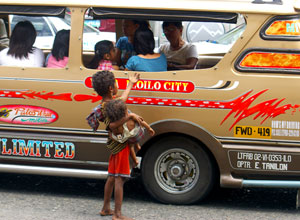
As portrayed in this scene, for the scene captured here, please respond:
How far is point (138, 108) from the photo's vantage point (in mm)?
6727

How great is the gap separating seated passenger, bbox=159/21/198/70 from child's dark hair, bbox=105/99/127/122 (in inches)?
57.8

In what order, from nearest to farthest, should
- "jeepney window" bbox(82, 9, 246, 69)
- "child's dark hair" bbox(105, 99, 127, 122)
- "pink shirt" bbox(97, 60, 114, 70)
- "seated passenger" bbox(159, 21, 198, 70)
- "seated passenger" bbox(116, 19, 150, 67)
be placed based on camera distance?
"child's dark hair" bbox(105, 99, 127, 122)
"jeepney window" bbox(82, 9, 246, 69)
"pink shirt" bbox(97, 60, 114, 70)
"seated passenger" bbox(116, 19, 150, 67)
"seated passenger" bbox(159, 21, 198, 70)

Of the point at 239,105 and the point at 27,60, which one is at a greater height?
the point at 27,60

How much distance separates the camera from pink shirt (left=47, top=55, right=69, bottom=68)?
6950mm

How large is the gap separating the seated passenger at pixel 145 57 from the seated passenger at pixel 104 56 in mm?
241

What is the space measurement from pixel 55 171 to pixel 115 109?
1.26 meters

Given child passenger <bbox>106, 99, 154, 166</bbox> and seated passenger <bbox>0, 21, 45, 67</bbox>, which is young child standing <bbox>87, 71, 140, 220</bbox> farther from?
seated passenger <bbox>0, 21, 45, 67</bbox>

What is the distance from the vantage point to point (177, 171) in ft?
22.5

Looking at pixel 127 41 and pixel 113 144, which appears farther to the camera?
pixel 127 41

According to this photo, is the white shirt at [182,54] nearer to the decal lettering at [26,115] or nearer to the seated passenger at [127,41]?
Answer: the seated passenger at [127,41]

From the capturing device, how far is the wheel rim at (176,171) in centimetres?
684

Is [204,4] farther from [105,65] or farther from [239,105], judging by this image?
[105,65]

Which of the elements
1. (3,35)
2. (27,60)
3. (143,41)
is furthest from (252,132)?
(3,35)

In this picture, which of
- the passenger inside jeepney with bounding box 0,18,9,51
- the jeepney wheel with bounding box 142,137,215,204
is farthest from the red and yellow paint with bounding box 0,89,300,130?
the passenger inside jeepney with bounding box 0,18,9,51
